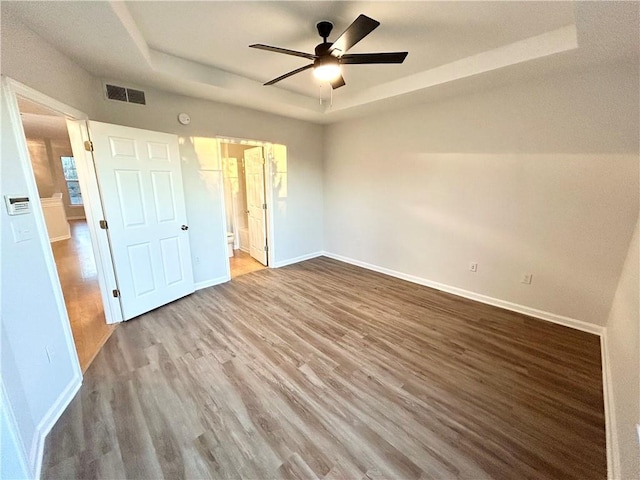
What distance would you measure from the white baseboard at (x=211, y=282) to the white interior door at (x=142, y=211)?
0.32 meters

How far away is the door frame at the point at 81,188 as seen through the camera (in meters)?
1.64

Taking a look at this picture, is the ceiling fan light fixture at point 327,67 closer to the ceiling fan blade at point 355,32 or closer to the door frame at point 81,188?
the ceiling fan blade at point 355,32

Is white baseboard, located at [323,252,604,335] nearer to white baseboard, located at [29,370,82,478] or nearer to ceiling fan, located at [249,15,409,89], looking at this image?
ceiling fan, located at [249,15,409,89]

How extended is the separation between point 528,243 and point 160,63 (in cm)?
429

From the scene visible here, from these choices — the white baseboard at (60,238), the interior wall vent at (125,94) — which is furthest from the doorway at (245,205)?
the white baseboard at (60,238)

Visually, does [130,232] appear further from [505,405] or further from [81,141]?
[505,405]

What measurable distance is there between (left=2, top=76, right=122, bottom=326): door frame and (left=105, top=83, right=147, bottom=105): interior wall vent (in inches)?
18.4

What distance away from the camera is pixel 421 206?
373 cm

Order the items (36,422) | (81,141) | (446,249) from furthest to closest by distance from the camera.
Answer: (446,249), (81,141), (36,422)

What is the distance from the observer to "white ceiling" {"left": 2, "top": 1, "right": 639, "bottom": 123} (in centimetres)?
175

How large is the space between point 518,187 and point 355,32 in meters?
2.43

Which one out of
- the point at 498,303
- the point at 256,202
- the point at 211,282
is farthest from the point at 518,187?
the point at 211,282

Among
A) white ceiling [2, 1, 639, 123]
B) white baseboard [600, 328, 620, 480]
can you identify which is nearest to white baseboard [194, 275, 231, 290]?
white ceiling [2, 1, 639, 123]

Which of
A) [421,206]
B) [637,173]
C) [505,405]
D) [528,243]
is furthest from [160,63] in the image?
[637,173]
